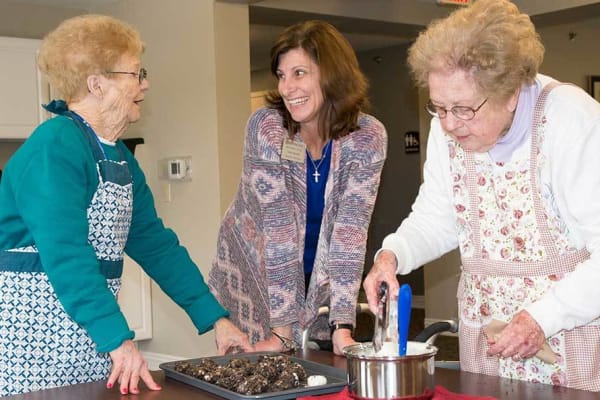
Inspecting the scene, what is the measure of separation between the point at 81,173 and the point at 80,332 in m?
0.36

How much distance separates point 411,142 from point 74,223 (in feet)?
22.8

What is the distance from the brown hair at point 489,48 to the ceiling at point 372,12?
3785 millimetres

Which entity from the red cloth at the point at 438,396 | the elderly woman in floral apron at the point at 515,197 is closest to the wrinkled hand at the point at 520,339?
the elderly woman in floral apron at the point at 515,197

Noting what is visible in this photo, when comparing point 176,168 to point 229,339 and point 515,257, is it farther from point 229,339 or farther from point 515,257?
point 515,257

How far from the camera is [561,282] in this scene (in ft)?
5.62

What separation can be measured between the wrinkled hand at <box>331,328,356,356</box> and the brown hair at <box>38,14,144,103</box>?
865 mm

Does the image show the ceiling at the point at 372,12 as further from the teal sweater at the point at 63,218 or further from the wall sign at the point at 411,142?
the teal sweater at the point at 63,218

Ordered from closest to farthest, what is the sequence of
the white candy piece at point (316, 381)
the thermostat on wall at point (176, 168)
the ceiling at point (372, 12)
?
the white candy piece at point (316, 381)
the thermostat on wall at point (176, 168)
the ceiling at point (372, 12)

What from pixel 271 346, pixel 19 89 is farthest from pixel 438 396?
pixel 19 89

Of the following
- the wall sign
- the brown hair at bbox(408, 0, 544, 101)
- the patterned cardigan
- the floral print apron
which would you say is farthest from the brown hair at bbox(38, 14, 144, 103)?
the wall sign

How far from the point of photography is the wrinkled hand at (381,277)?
72.1 inches

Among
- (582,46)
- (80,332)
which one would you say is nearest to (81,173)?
(80,332)

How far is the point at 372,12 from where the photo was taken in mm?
6516

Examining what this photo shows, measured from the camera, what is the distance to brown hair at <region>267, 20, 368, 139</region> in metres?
2.42
